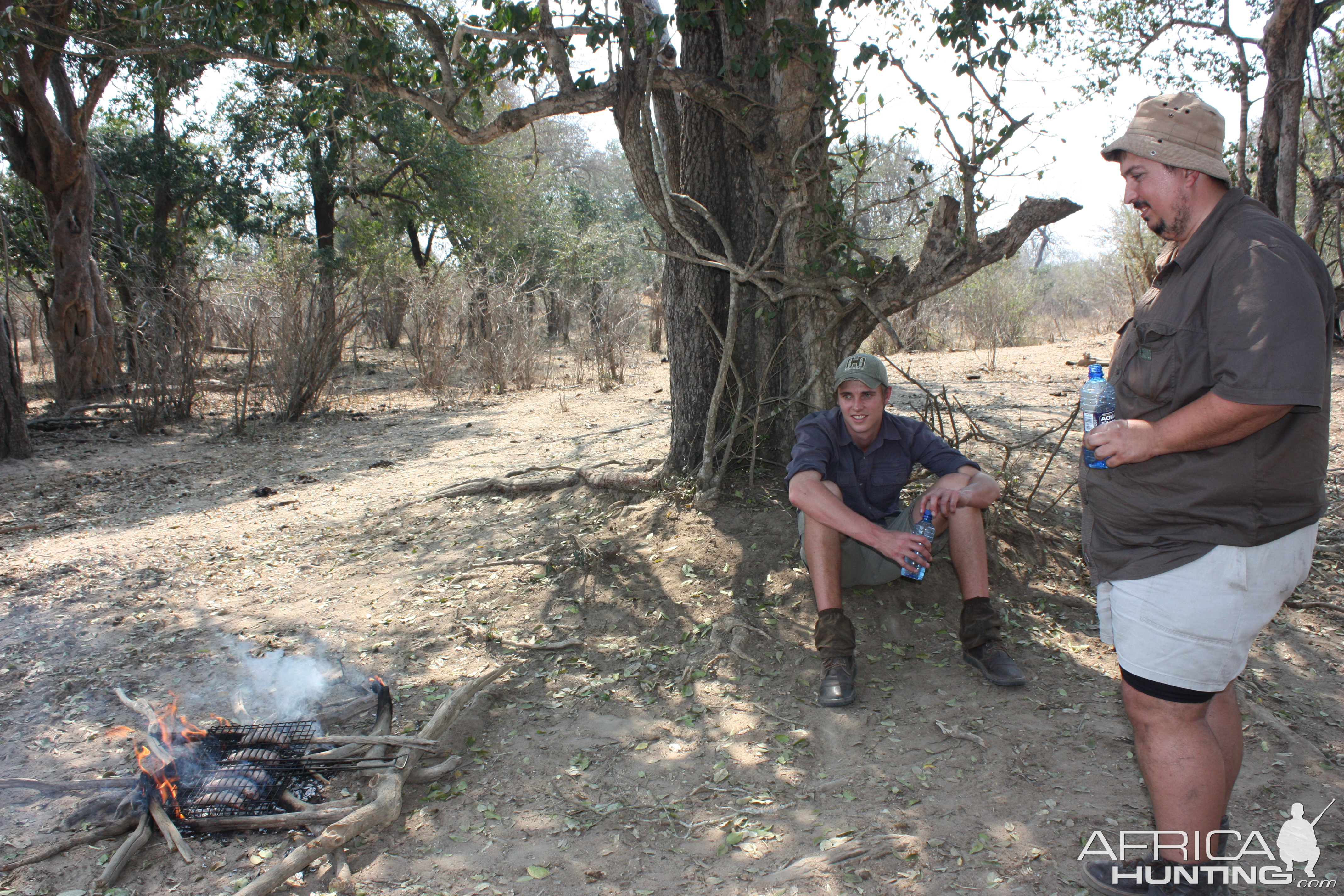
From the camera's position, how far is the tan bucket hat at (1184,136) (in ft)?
5.41

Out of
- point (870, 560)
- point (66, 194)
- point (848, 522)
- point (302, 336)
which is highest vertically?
point (66, 194)

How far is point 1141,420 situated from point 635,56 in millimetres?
2902

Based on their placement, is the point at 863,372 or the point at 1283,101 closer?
the point at 863,372

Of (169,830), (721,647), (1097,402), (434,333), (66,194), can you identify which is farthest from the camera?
(434,333)

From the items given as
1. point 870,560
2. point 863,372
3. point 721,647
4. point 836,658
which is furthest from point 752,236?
point 836,658

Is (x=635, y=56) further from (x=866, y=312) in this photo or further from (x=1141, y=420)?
(x=1141, y=420)

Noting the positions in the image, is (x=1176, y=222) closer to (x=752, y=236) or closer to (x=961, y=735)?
(x=961, y=735)

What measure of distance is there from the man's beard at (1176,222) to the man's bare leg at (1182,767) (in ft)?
3.16

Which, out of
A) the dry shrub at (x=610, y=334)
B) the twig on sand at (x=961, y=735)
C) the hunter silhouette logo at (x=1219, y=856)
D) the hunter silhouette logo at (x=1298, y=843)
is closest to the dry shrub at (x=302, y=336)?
the dry shrub at (x=610, y=334)

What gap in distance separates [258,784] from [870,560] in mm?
2203

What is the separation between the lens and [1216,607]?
5.26 feet

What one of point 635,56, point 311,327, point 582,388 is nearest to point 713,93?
point 635,56

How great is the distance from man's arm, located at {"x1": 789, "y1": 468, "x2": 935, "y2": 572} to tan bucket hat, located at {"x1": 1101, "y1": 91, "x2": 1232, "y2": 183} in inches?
53.8

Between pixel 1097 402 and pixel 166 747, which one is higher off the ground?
pixel 1097 402
